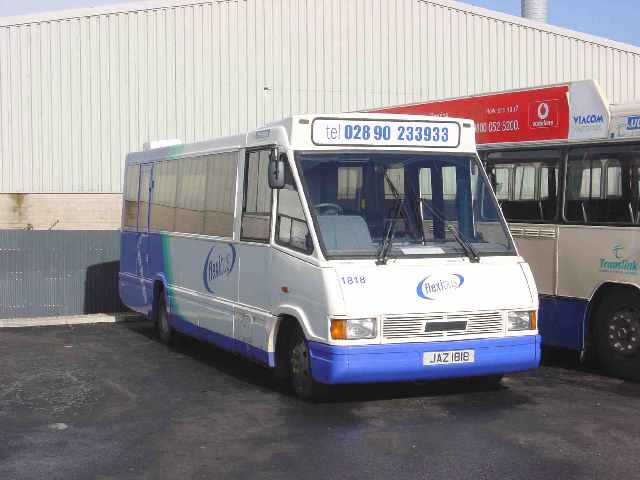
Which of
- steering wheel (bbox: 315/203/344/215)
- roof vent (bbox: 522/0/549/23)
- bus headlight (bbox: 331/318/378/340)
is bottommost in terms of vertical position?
bus headlight (bbox: 331/318/378/340)

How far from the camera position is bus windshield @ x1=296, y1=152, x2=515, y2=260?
9789 millimetres

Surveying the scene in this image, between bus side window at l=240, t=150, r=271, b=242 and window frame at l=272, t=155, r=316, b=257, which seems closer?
window frame at l=272, t=155, r=316, b=257

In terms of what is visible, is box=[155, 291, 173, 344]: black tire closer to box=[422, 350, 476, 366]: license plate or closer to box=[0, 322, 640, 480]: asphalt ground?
box=[0, 322, 640, 480]: asphalt ground

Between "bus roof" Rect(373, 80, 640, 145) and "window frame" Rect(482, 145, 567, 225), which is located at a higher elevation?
"bus roof" Rect(373, 80, 640, 145)

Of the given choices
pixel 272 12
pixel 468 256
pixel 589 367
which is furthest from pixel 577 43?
pixel 468 256

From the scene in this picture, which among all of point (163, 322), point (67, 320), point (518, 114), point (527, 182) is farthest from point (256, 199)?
point (67, 320)

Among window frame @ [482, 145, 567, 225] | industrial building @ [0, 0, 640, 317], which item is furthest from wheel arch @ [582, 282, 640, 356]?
industrial building @ [0, 0, 640, 317]

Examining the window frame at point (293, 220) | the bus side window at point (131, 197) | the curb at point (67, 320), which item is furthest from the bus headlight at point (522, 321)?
the curb at point (67, 320)

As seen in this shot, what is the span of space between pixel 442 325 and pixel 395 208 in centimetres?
123

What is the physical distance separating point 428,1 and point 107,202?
9.83 m

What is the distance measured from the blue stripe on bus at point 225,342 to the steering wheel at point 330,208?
1.61 metres

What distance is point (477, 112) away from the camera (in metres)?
13.2

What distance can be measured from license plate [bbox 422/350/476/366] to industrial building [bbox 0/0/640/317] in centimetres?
1796

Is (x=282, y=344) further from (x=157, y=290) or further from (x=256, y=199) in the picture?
(x=157, y=290)
